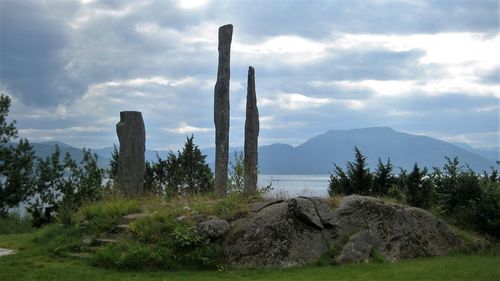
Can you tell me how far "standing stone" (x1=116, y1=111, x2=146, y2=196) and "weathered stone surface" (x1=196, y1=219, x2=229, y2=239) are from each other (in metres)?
6.00

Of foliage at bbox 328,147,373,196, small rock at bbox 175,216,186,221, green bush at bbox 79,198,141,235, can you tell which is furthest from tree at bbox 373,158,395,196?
green bush at bbox 79,198,141,235

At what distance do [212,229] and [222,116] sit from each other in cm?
613

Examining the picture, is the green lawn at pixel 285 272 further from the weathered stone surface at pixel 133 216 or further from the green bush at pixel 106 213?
the weathered stone surface at pixel 133 216

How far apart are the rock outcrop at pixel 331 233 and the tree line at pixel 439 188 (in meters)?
2.05

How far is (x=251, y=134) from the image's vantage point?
810 inches

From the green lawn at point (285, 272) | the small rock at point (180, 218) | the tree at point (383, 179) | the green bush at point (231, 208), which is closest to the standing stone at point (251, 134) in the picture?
the green bush at point (231, 208)

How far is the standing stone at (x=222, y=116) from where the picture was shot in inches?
782

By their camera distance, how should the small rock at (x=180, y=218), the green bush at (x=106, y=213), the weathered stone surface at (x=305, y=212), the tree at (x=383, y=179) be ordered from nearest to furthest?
the small rock at (x=180, y=218) < the weathered stone surface at (x=305, y=212) < the green bush at (x=106, y=213) < the tree at (x=383, y=179)

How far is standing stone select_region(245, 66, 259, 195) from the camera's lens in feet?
66.6

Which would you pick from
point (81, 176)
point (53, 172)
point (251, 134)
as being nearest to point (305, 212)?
point (251, 134)

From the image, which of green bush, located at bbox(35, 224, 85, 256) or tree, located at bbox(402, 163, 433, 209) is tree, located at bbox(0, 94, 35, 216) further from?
tree, located at bbox(402, 163, 433, 209)

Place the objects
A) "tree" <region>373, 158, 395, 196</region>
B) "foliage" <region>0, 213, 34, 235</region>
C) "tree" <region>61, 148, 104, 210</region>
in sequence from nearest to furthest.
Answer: "tree" <region>373, 158, 395, 196</region> → "foliage" <region>0, 213, 34, 235</region> → "tree" <region>61, 148, 104, 210</region>

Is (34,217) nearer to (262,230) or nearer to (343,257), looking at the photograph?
(262,230)

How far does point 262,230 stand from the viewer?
1534cm
